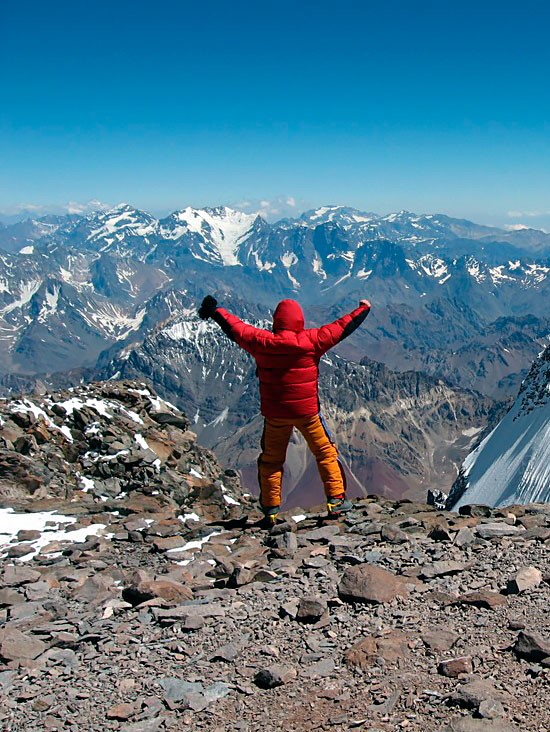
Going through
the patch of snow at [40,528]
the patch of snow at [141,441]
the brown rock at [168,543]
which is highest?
the brown rock at [168,543]

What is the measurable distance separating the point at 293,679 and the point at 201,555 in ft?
21.6

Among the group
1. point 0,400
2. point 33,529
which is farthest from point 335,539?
point 0,400

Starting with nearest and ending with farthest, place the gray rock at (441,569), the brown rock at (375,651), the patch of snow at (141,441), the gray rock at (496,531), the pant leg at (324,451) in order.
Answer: the brown rock at (375,651)
the gray rock at (441,569)
the gray rock at (496,531)
the pant leg at (324,451)
the patch of snow at (141,441)

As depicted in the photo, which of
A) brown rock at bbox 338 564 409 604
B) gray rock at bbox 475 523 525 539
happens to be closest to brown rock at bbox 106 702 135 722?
A: brown rock at bbox 338 564 409 604

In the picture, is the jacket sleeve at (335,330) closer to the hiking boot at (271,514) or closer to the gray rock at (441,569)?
the hiking boot at (271,514)

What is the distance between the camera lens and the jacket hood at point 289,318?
45.6ft

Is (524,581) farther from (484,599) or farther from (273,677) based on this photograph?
(273,677)

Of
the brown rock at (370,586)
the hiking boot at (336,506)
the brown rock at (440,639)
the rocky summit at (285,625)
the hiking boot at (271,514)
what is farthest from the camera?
the hiking boot at (271,514)

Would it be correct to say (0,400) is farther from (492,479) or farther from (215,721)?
(492,479)

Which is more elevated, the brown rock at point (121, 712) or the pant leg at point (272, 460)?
the pant leg at point (272, 460)

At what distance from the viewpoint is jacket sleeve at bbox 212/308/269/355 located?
1370 centimetres

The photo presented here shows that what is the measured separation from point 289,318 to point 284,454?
352cm

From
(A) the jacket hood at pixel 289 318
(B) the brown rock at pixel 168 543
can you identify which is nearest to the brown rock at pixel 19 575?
(B) the brown rock at pixel 168 543

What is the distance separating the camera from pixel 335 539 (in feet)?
42.4
